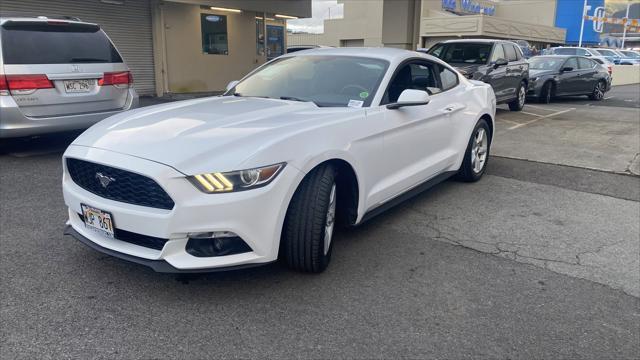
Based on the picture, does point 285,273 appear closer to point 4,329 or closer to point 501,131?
point 4,329

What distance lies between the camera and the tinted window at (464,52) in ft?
38.7

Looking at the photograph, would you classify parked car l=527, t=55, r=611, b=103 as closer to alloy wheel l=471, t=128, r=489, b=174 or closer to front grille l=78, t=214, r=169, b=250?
alloy wheel l=471, t=128, r=489, b=174

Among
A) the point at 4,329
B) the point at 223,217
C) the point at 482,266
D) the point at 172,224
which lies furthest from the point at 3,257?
the point at 482,266

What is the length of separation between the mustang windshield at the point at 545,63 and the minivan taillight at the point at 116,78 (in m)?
12.6

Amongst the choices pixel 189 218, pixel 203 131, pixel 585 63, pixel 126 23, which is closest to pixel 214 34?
pixel 126 23

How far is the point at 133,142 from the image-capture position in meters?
3.28

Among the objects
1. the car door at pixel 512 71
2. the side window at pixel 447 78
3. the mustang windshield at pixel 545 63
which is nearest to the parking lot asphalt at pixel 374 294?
the side window at pixel 447 78

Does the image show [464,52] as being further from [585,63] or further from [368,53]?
[368,53]

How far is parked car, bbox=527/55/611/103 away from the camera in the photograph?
15305mm

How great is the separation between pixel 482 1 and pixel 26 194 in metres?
59.6

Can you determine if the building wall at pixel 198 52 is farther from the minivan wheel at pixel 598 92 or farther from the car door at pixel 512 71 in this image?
the minivan wheel at pixel 598 92

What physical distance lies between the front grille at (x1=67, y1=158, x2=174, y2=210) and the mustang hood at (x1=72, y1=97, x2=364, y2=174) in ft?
0.44

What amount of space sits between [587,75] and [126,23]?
1377 centimetres

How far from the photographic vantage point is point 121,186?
3.18 metres
